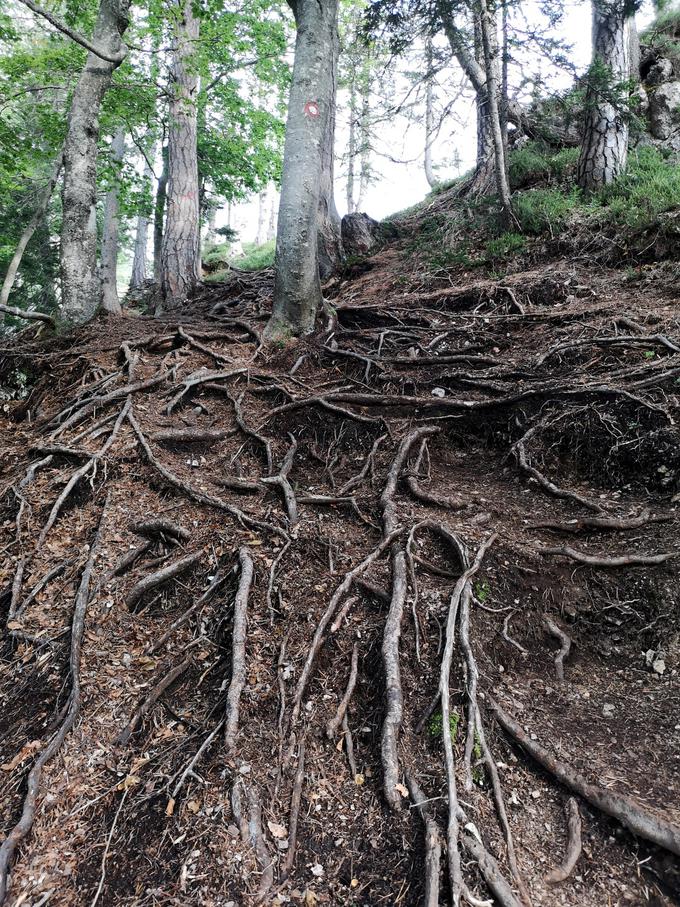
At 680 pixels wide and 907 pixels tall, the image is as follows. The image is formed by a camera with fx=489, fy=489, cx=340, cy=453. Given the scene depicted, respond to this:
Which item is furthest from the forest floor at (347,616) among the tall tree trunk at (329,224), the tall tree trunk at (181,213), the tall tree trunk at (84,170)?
the tall tree trunk at (181,213)

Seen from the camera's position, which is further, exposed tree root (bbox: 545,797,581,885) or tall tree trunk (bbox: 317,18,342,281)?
tall tree trunk (bbox: 317,18,342,281)

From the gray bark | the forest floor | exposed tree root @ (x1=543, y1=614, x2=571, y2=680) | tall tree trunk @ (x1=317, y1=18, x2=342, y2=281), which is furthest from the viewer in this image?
the gray bark

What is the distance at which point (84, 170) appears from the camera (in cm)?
691

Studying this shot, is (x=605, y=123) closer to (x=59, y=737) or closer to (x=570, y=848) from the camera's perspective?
(x=570, y=848)

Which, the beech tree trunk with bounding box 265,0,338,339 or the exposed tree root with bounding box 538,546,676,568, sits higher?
the beech tree trunk with bounding box 265,0,338,339

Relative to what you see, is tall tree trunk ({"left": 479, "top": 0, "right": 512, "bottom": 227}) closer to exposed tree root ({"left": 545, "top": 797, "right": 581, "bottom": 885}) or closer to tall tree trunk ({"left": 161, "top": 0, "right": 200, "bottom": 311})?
tall tree trunk ({"left": 161, "top": 0, "right": 200, "bottom": 311})

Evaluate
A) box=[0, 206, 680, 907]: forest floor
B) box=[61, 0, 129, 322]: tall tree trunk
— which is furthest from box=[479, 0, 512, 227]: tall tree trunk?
box=[61, 0, 129, 322]: tall tree trunk

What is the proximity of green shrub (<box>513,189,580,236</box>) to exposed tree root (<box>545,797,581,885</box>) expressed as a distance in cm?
745

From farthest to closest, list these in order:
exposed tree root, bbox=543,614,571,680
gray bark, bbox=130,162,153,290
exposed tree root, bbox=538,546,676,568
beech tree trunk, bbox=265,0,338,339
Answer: gray bark, bbox=130,162,153,290 → beech tree trunk, bbox=265,0,338,339 → exposed tree root, bbox=538,546,676,568 → exposed tree root, bbox=543,614,571,680

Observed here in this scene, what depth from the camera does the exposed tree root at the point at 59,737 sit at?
7.03 ft

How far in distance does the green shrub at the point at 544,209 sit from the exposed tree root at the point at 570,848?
293 inches

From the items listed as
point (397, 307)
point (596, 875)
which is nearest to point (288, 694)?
point (596, 875)

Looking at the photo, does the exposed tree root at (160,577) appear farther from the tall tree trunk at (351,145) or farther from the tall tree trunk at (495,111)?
the tall tree trunk at (351,145)

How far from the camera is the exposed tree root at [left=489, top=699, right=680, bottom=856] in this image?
1.93 metres
